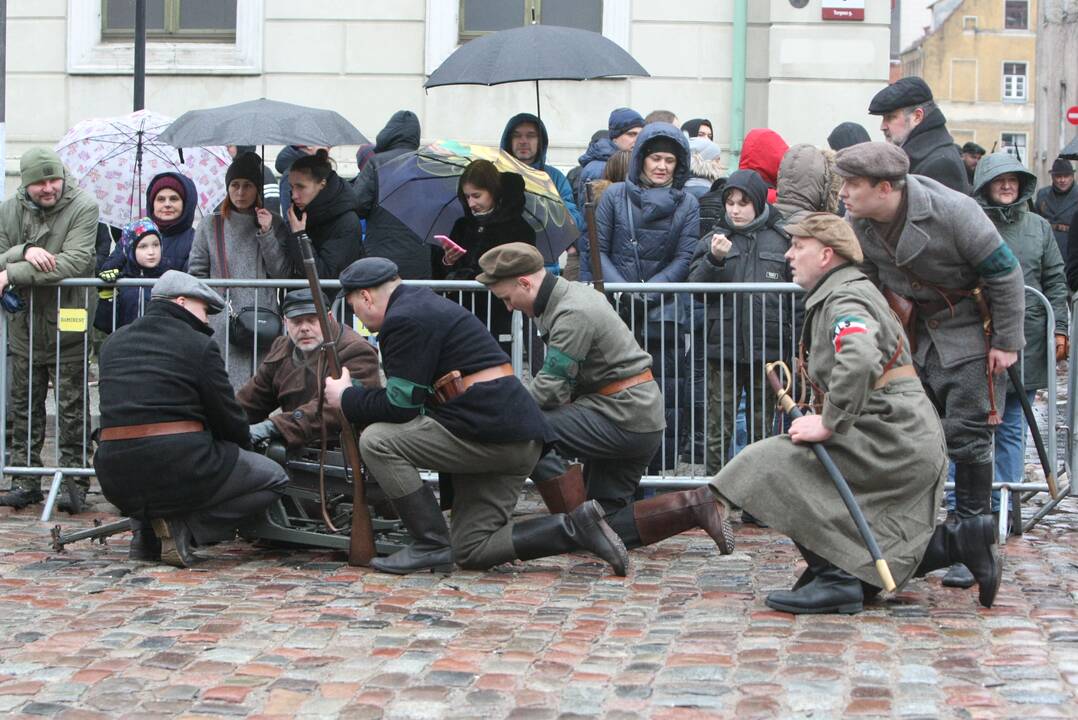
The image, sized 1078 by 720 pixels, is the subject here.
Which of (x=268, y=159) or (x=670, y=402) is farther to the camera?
(x=268, y=159)

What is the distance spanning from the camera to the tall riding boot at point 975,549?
6.55 metres

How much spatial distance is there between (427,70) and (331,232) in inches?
228

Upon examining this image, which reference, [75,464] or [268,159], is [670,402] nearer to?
[75,464]

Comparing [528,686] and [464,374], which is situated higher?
[464,374]

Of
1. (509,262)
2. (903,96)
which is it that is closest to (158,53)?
(903,96)

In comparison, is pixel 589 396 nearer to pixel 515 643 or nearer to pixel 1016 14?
pixel 515 643

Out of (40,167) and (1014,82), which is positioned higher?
(1014,82)

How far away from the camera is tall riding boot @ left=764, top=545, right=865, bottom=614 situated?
6.55m

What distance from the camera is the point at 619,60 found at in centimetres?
998

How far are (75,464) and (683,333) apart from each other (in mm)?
3256

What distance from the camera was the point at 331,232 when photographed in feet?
30.8

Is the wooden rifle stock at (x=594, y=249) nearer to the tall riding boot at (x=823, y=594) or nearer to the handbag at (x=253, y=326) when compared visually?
the handbag at (x=253, y=326)

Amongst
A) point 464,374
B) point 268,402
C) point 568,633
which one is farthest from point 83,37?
point 568,633

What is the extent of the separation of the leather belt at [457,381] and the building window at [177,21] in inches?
339
